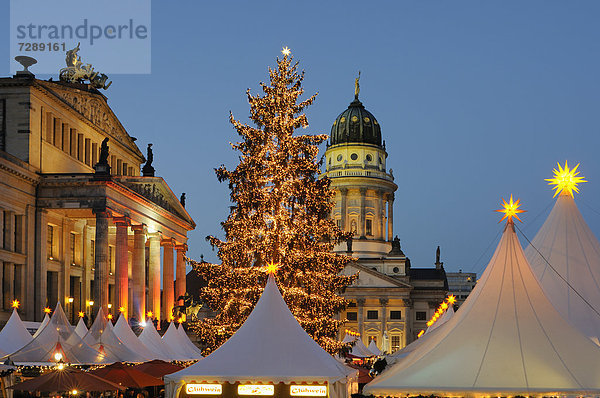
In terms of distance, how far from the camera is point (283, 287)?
32.3 meters

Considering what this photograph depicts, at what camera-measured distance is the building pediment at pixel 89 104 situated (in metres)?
59.2

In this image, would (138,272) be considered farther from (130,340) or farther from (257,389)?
(257,389)

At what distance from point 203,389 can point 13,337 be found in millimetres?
17729

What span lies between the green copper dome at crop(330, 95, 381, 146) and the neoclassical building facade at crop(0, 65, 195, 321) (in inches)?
2447

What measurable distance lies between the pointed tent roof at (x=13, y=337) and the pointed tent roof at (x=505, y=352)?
20460 mm

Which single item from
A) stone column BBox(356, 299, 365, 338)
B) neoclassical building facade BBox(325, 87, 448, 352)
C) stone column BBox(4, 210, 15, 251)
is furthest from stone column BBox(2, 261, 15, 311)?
stone column BBox(356, 299, 365, 338)

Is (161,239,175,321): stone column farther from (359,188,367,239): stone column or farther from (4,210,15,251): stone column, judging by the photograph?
(359,188,367,239): stone column

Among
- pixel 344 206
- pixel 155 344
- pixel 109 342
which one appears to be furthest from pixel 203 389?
pixel 344 206

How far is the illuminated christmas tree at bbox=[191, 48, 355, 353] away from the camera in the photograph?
32469 mm

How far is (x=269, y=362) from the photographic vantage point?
73.4ft

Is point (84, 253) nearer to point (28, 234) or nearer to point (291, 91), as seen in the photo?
point (28, 234)

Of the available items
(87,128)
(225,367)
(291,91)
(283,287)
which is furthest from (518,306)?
(87,128)

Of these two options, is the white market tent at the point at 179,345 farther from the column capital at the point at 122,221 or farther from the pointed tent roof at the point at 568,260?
the pointed tent roof at the point at 568,260

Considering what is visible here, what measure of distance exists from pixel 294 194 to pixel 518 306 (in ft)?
41.6
